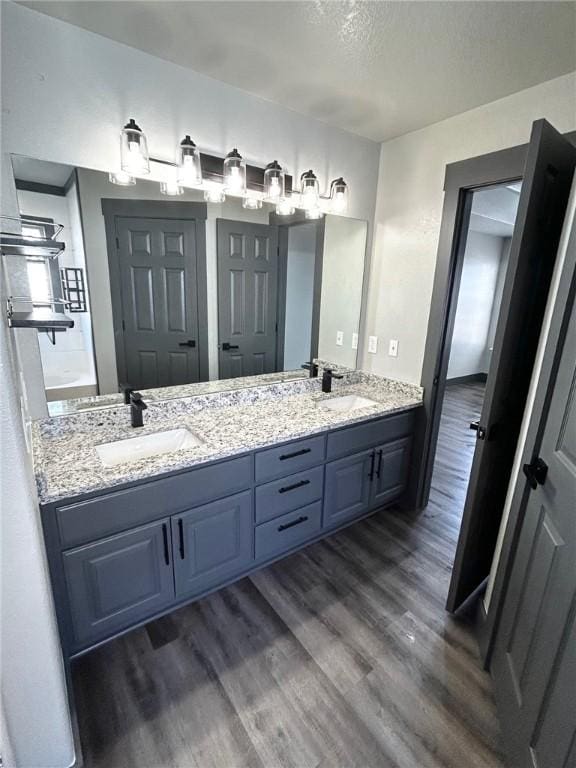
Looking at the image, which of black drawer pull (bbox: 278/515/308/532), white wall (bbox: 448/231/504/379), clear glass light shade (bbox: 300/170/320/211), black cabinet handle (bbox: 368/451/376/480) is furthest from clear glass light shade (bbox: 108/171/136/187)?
white wall (bbox: 448/231/504/379)

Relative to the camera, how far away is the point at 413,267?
2.36 meters

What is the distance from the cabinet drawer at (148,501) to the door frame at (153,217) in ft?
2.17

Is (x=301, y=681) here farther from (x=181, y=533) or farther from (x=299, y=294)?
(x=299, y=294)

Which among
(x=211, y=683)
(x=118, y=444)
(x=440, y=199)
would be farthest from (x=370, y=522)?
(x=440, y=199)

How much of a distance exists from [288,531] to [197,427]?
75 centimetres

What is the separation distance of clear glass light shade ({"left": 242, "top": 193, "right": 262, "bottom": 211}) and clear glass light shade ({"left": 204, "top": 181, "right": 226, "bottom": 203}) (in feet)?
0.41

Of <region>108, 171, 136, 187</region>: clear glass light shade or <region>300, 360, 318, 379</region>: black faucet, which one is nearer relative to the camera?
<region>108, 171, 136, 187</region>: clear glass light shade

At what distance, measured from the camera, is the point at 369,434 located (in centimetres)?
216

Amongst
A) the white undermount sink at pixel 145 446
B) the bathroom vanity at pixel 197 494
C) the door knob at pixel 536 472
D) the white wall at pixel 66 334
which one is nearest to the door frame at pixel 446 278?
the bathroom vanity at pixel 197 494

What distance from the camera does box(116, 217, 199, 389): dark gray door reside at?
1.76 meters

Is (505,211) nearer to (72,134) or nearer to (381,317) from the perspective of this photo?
(381,317)

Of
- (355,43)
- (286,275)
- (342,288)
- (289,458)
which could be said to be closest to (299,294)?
(286,275)

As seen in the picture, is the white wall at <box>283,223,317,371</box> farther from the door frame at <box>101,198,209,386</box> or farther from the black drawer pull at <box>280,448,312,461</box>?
the black drawer pull at <box>280,448,312,461</box>

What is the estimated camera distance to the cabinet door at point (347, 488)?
6.78ft
